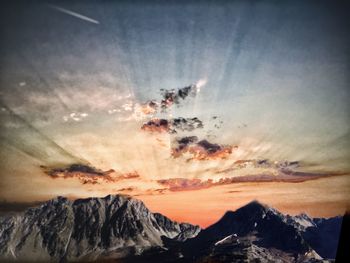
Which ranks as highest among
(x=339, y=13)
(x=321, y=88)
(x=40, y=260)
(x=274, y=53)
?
(x=339, y=13)

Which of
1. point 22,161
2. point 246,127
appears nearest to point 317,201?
point 246,127

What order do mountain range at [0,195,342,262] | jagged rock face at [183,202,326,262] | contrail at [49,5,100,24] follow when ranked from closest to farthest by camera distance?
contrail at [49,5,100,24] < mountain range at [0,195,342,262] < jagged rock face at [183,202,326,262]

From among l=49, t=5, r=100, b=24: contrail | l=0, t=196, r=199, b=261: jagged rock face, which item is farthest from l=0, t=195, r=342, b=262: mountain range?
l=49, t=5, r=100, b=24: contrail

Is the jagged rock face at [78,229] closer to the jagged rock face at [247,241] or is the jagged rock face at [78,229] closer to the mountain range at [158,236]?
the mountain range at [158,236]

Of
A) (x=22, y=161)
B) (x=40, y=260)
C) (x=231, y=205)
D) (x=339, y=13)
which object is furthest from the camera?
(x=40, y=260)

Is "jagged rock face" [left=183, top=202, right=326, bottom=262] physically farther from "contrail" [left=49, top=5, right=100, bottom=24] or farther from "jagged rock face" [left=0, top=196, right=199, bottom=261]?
"contrail" [left=49, top=5, right=100, bottom=24]

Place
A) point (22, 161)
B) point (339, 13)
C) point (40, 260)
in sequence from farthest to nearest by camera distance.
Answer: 1. point (40, 260)
2. point (22, 161)
3. point (339, 13)

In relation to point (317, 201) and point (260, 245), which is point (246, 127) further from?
point (260, 245)

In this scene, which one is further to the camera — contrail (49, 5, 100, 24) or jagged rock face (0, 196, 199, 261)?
jagged rock face (0, 196, 199, 261)

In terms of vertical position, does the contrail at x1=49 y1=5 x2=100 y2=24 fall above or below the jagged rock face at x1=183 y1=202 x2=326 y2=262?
above
